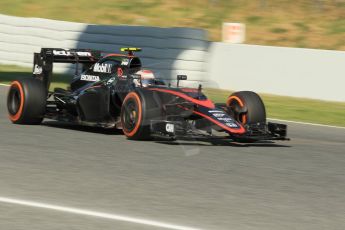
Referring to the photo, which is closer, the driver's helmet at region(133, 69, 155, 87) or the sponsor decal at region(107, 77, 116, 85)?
the driver's helmet at region(133, 69, 155, 87)

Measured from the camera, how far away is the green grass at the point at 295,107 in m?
15.8

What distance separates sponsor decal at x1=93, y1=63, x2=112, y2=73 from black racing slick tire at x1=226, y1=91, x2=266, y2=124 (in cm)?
177

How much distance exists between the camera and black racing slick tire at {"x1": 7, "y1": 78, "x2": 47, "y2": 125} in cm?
1137

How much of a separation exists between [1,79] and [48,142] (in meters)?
10.6

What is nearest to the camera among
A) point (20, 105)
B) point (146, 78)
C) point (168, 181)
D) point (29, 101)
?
point (168, 181)

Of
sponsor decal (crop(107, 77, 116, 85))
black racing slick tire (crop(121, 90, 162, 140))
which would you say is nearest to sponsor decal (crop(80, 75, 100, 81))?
sponsor decal (crop(107, 77, 116, 85))

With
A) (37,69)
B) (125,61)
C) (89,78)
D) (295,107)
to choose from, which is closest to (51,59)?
(37,69)

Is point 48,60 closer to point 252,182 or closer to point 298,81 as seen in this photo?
point 252,182

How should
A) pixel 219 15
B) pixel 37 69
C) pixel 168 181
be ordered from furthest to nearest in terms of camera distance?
pixel 219 15 < pixel 37 69 < pixel 168 181

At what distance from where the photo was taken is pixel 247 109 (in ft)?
35.6

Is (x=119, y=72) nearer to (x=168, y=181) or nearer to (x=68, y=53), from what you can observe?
(x=68, y=53)

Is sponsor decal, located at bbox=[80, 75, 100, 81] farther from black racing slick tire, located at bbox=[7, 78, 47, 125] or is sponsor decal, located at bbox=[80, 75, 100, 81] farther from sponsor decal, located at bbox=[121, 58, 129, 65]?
black racing slick tire, located at bbox=[7, 78, 47, 125]

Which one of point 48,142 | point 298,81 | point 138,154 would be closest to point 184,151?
point 138,154

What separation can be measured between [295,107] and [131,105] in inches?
308
